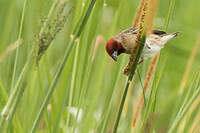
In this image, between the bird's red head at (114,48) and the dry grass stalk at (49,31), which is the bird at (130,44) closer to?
the bird's red head at (114,48)

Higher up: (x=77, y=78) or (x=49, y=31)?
(x=49, y=31)

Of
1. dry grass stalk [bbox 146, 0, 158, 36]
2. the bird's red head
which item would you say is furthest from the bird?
dry grass stalk [bbox 146, 0, 158, 36]

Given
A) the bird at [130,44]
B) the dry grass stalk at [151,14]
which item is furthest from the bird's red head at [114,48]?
the dry grass stalk at [151,14]

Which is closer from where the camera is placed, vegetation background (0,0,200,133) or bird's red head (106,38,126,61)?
vegetation background (0,0,200,133)

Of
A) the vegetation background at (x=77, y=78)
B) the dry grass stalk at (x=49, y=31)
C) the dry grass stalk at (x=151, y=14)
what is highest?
the dry grass stalk at (x=151, y=14)

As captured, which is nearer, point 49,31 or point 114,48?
point 49,31

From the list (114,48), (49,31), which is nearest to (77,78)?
(114,48)

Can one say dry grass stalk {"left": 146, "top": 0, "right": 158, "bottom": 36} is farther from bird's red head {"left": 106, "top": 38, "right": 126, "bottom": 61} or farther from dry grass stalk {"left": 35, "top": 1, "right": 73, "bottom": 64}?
bird's red head {"left": 106, "top": 38, "right": 126, "bottom": 61}

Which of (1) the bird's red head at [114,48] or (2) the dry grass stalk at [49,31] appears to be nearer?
(2) the dry grass stalk at [49,31]

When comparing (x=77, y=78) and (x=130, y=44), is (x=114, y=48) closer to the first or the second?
(x=130, y=44)

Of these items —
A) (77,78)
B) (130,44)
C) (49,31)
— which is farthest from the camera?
(77,78)

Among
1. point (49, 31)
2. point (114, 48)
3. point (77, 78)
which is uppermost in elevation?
point (49, 31)

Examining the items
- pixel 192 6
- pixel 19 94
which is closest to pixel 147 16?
pixel 19 94

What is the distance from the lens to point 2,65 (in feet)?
8.79
